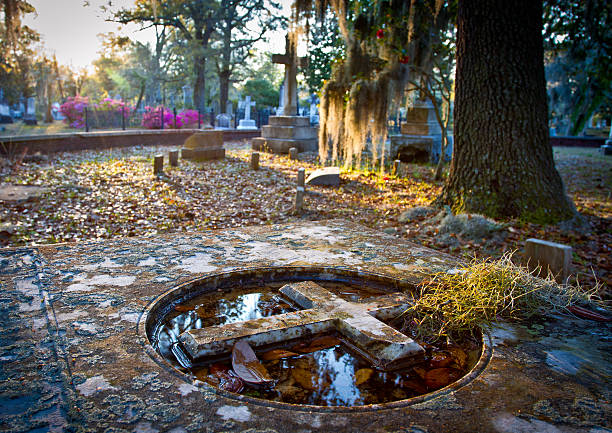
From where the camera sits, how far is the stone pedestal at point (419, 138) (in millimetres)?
12125

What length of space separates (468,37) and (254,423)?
17.3 ft

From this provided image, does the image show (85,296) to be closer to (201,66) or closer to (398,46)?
(398,46)

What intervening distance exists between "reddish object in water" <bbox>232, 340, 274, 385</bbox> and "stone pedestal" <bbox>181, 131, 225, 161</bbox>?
1028 centimetres

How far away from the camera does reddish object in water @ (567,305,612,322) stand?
2551mm

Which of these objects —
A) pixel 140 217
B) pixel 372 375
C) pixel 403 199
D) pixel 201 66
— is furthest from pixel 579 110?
pixel 372 375

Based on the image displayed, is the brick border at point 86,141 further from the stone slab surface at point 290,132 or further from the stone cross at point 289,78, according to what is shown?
the stone cross at point 289,78

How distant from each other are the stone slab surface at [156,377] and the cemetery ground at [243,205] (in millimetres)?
1505

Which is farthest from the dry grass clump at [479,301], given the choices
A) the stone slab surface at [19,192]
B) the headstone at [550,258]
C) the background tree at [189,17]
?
the background tree at [189,17]

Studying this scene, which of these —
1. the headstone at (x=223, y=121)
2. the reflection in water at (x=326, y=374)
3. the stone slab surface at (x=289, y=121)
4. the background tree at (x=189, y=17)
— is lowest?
the reflection in water at (x=326, y=374)

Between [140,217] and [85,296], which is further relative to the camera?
[140,217]

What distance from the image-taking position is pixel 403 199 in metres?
7.83

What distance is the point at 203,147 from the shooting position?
1210cm

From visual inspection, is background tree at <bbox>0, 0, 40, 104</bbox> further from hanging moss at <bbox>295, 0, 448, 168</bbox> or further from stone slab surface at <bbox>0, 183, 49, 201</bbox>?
hanging moss at <bbox>295, 0, 448, 168</bbox>

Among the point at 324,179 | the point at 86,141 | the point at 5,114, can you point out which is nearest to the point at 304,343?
the point at 324,179
